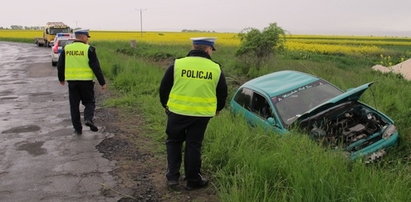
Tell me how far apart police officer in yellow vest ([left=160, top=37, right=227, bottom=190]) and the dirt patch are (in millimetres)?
211

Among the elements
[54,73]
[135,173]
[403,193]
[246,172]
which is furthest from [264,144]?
[54,73]

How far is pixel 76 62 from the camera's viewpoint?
7.60 metres

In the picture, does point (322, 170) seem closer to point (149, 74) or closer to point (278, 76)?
point (278, 76)

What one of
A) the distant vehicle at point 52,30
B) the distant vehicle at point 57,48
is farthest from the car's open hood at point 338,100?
the distant vehicle at point 52,30

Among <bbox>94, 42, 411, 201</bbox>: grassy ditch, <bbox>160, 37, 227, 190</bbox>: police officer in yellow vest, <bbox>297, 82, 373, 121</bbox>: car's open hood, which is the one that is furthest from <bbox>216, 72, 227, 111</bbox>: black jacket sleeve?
<bbox>297, 82, 373, 121</bbox>: car's open hood

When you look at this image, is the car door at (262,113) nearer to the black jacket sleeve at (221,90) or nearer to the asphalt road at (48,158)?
the black jacket sleeve at (221,90)

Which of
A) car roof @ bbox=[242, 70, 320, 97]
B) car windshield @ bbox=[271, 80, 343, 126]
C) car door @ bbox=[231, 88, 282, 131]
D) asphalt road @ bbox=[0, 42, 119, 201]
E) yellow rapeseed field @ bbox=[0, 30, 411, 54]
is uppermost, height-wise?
car roof @ bbox=[242, 70, 320, 97]

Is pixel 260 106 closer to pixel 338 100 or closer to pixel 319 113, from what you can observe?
pixel 319 113

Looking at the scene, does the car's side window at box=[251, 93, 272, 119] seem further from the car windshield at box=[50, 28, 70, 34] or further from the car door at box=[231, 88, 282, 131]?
the car windshield at box=[50, 28, 70, 34]

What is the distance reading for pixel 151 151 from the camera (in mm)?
6500

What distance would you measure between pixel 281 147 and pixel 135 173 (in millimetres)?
1895

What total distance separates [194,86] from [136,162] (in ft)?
6.09

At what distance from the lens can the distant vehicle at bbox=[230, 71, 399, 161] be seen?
243 inches

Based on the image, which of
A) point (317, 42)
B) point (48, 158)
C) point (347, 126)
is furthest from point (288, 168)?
point (317, 42)
